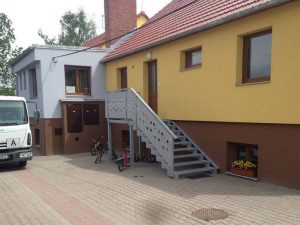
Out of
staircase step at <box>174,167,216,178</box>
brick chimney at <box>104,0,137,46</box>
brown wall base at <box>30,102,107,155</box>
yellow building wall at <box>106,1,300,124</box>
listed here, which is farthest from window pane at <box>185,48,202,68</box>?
brick chimney at <box>104,0,137,46</box>

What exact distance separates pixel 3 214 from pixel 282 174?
21.4 feet

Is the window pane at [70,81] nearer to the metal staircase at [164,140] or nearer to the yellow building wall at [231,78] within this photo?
the yellow building wall at [231,78]

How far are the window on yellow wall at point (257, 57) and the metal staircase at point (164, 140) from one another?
2846mm

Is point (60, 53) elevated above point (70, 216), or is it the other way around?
point (60, 53)

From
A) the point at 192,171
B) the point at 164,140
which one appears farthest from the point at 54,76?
the point at 192,171

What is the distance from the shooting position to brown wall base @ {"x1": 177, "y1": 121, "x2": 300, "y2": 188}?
25.5ft

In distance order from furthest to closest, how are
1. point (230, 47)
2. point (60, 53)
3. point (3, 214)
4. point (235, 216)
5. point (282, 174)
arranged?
1. point (60, 53)
2. point (230, 47)
3. point (282, 174)
4. point (3, 214)
5. point (235, 216)

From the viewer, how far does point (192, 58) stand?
11.3m

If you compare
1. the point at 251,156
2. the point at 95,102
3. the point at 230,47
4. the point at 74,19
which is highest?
the point at 74,19

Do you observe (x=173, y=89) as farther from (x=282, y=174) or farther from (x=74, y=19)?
(x=74, y=19)

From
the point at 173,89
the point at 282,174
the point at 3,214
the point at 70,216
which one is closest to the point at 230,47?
the point at 173,89

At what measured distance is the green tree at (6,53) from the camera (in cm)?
3931

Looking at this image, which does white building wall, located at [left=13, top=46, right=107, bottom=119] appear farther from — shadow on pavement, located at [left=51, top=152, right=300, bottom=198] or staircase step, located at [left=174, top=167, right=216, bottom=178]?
staircase step, located at [left=174, top=167, right=216, bottom=178]

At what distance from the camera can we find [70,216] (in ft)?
20.1
